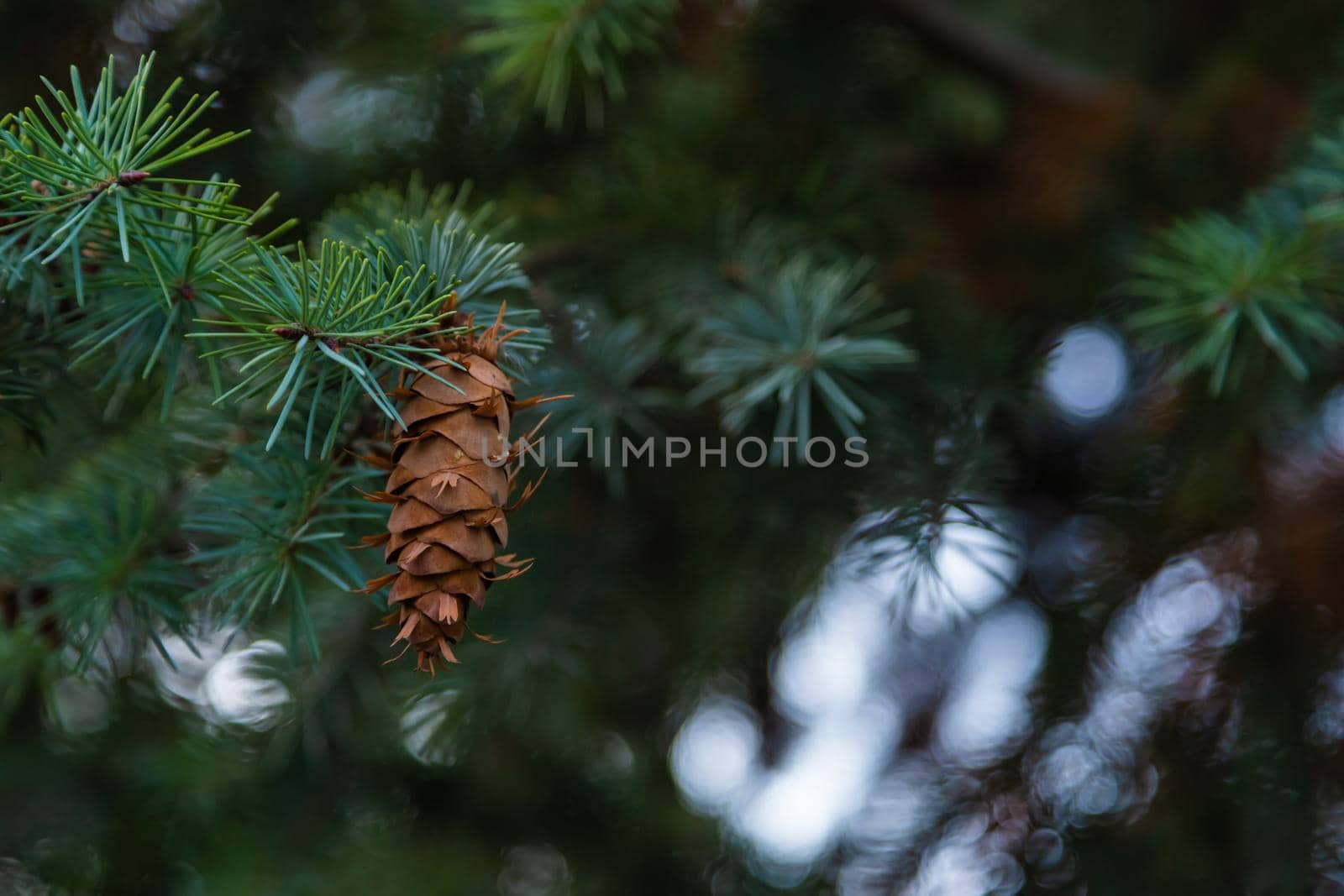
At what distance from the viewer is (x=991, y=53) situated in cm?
84

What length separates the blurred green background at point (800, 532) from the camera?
663mm

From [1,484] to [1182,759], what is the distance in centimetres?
86

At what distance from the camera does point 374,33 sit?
0.72 meters

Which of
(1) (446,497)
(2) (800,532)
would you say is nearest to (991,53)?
(2) (800,532)

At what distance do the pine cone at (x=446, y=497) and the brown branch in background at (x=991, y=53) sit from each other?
63 cm

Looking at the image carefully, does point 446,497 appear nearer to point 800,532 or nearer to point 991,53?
point 800,532

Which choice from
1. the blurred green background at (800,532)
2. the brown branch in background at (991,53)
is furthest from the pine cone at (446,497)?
the brown branch in background at (991,53)

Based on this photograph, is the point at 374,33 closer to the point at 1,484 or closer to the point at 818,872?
the point at 1,484

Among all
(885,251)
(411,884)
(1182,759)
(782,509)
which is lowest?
(411,884)

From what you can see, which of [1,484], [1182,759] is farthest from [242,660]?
[1182,759]

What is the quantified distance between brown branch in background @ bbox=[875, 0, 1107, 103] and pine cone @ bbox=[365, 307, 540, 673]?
0.63m

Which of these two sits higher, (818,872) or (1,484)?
(1,484)

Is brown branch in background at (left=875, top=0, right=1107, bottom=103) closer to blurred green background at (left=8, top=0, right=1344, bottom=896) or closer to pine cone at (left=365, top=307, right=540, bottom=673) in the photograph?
blurred green background at (left=8, top=0, right=1344, bottom=896)

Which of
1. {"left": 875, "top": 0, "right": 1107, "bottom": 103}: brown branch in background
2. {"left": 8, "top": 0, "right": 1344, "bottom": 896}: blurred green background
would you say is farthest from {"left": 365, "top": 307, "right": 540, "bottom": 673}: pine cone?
{"left": 875, "top": 0, "right": 1107, "bottom": 103}: brown branch in background
